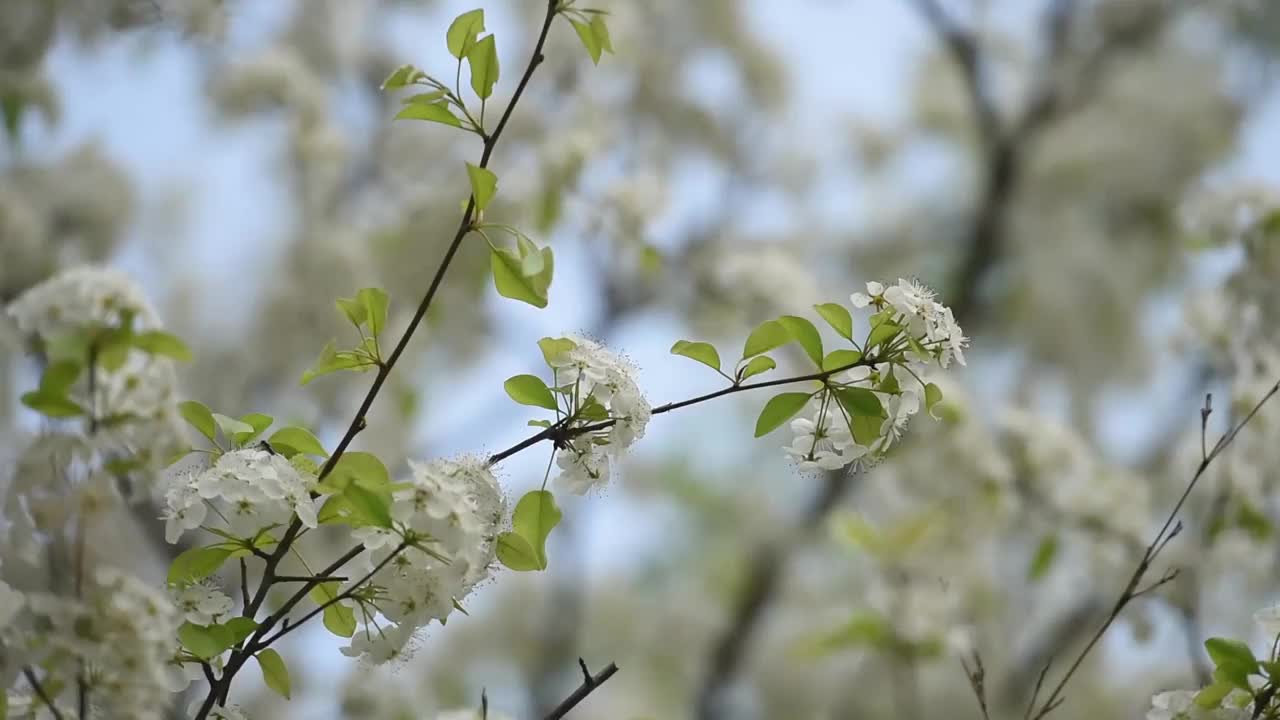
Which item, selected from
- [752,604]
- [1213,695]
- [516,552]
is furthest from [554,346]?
[752,604]

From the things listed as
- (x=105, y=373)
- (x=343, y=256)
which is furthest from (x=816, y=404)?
(x=343, y=256)

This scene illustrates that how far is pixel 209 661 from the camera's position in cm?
79

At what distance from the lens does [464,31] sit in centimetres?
85

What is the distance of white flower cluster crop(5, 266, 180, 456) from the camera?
78 centimetres

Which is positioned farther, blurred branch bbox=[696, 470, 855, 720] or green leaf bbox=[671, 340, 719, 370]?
blurred branch bbox=[696, 470, 855, 720]

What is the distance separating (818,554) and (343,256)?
234 cm

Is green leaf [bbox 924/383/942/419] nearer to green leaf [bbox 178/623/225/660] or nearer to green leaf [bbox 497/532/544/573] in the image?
green leaf [bbox 497/532/544/573]

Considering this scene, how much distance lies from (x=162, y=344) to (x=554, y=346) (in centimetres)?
28

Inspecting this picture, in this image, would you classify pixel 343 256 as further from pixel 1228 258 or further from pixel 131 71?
pixel 1228 258

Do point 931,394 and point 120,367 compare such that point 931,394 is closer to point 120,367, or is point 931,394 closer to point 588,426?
point 588,426

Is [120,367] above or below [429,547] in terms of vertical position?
above

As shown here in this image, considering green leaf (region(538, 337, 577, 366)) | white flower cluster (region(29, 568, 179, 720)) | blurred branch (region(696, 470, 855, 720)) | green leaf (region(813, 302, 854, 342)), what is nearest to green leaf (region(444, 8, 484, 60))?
green leaf (region(538, 337, 577, 366))

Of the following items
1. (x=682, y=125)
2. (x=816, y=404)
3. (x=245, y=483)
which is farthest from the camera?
(x=682, y=125)

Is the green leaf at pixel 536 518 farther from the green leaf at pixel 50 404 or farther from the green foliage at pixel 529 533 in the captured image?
the green leaf at pixel 50 404
